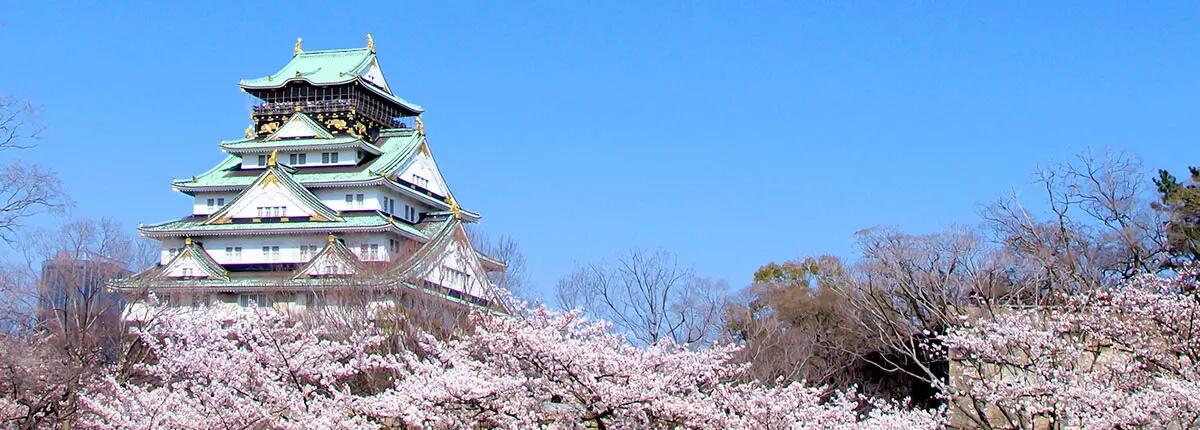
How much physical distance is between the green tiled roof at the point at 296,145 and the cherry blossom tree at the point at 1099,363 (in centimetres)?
2876

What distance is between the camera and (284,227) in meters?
38.4

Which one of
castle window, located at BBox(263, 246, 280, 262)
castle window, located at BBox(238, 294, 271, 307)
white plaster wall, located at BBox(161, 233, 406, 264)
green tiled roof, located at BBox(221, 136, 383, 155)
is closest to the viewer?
castle window, located at BBox(238, 294, 271, 307)

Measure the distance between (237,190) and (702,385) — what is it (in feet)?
101

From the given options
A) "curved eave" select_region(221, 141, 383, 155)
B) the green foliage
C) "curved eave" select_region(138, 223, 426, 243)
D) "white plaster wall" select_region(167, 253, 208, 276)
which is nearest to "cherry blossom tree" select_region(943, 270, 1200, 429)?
the green foliage

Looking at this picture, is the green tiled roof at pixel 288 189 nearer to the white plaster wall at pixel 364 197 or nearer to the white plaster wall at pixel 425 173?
the white plaster wall at pixel 364 197

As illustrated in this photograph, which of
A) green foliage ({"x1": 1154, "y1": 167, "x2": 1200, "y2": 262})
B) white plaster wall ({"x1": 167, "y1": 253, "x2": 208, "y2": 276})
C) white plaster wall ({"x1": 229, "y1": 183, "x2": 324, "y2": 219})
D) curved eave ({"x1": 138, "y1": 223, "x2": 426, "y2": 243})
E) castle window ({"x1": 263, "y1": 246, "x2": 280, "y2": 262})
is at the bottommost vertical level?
green foliage ({"x1": 1154, "y1": 167, "x2": 1200, "y2": 262})

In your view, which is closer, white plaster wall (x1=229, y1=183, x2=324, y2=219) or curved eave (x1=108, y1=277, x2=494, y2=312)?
curved eave (x1=108, y1=277, x2=494, y2=312)

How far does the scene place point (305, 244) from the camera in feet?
128

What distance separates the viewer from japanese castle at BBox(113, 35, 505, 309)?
118 ft

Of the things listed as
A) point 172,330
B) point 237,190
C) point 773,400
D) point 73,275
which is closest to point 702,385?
point 773,400

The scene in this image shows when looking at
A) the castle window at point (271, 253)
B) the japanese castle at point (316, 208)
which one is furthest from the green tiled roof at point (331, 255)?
the castle window at point (271, 253)

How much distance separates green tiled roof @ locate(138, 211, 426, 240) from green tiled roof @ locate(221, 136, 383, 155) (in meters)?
2.62

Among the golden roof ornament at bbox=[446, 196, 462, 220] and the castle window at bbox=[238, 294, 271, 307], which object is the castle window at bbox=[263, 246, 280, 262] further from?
the golden roof ornament at bbox=[446, 196, 462, 220]

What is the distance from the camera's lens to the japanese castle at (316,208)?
35.9 m
